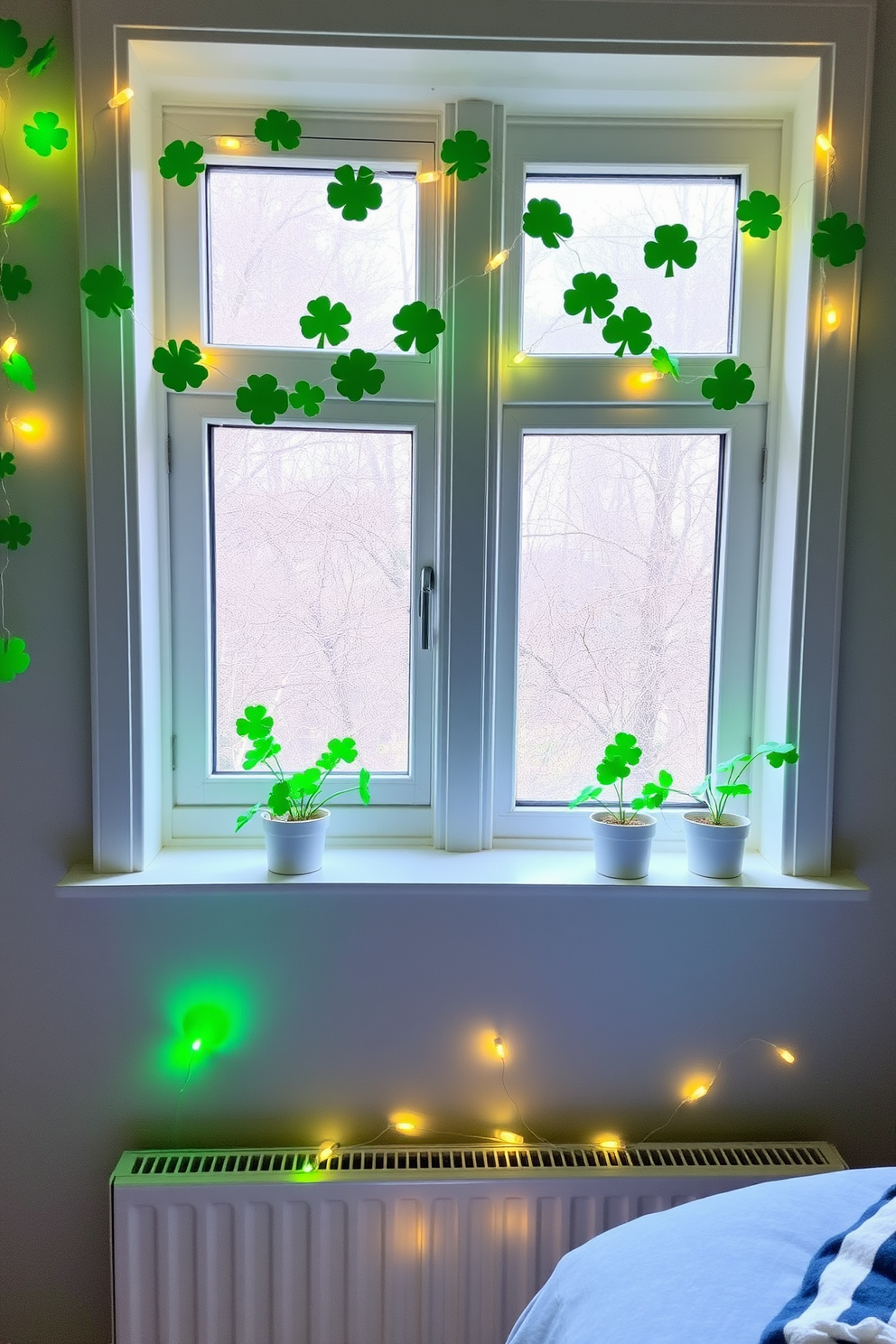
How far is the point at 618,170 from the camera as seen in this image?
159 centimetres

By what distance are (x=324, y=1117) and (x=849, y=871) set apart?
1.02m

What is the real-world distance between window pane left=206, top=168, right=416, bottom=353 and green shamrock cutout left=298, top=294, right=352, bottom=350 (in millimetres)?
108

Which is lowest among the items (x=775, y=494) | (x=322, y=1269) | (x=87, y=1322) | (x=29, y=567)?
(x=87, y=1322)

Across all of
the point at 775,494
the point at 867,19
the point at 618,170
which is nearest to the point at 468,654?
the point at 775,494

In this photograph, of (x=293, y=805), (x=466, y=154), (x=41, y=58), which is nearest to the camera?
(x=41, y=58)

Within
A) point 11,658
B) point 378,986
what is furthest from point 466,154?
point 378,986

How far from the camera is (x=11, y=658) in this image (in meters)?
1.43

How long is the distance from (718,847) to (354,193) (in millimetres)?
1254

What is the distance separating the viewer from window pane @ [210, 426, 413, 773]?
1.62 meters

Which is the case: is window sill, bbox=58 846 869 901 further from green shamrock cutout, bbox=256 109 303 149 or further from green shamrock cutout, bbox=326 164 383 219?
green shamrock cutout, bbox=256 109 303 149

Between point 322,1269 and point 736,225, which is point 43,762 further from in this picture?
point 736,225

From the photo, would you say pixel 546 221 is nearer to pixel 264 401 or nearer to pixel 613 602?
pixel 264 401

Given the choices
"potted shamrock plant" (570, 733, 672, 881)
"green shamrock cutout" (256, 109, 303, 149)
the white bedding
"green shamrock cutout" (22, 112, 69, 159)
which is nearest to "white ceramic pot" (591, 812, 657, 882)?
"potted shamrock plant" (570, 733, 672, 881)

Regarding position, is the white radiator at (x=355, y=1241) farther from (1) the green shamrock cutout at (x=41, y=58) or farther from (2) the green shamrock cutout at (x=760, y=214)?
(1) the green shamrock cutout at (x=41, y=58)
